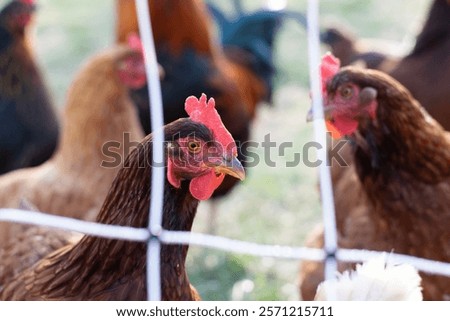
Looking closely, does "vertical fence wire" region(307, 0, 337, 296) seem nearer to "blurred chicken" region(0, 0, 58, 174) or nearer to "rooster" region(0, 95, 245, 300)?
"rooster" region(0, 95, 245, 300)

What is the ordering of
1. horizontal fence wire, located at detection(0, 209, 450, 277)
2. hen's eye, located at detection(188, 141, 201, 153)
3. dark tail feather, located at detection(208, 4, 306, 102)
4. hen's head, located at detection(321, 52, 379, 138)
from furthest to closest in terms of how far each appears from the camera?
dark tail feather, located at detection(208, 4, 306, 102)
hen's head, located at detection(321, 52, 379, 138)
hen's eye, located at detection(188, 141, 201, 153)
horizontal fence wire, located at detection(0, 209, 450, 277)

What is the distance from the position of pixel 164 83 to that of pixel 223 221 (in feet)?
2.73

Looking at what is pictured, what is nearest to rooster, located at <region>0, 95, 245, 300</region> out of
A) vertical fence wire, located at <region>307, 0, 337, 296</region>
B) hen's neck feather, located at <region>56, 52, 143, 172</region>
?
vertical fence wire, located at <region>307, 0, 337, 296</region>

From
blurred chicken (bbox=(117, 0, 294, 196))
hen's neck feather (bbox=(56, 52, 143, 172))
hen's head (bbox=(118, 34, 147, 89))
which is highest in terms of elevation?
blurred chicken (bbox=(117, 0, 294, 196))

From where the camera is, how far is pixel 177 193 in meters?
1.51

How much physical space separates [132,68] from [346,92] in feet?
3.40

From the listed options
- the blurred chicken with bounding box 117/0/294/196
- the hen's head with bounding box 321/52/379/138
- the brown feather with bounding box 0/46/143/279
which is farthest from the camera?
the blurred chicken with bounding box 117/0/294/196

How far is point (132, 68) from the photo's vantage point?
8.61 ft

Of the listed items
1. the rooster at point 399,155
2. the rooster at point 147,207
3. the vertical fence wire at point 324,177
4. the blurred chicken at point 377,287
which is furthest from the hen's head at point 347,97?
the blurred chicken at point 377,287

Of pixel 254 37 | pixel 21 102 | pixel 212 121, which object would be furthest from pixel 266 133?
pixel 212 121

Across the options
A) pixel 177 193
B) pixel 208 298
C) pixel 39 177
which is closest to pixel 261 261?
pixel 208 298

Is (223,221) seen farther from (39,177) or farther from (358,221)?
(358,221)

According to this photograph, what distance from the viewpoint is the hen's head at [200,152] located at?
4.83ft

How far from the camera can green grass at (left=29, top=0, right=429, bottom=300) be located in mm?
3066
